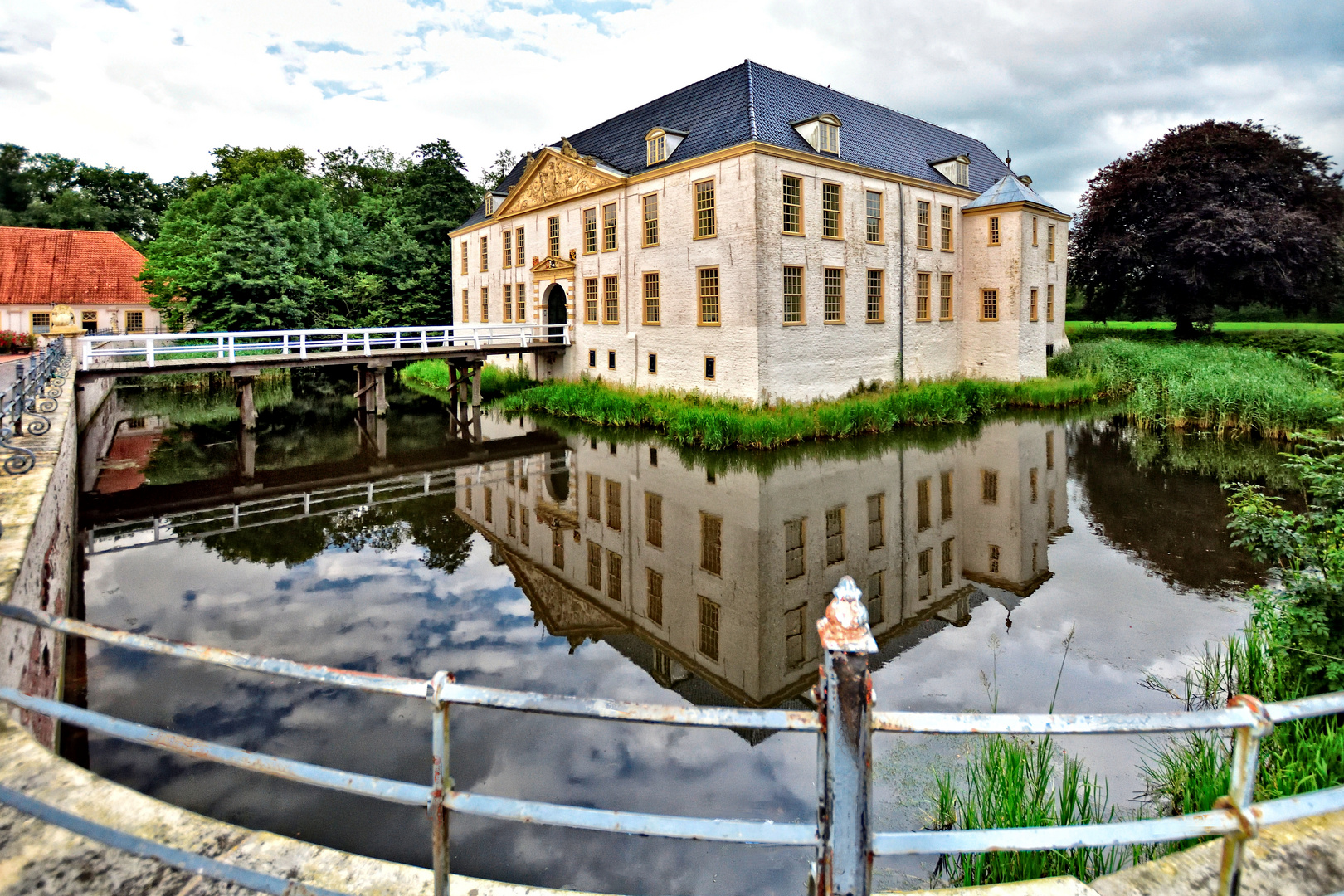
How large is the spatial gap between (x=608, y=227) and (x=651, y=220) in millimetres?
2457

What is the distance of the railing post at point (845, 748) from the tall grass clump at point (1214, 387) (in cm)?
1605

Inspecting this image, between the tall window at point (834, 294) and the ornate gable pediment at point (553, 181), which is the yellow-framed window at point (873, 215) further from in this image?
the ornate gable pediment at point (553, 181)

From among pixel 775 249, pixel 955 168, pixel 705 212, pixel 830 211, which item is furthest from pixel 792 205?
pixel 955 168

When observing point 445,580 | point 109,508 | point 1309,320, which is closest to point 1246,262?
point 1309,320

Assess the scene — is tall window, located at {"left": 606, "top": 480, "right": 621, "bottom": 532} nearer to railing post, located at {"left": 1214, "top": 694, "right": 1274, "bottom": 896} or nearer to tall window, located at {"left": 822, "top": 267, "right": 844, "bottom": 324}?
railing post, located at {"left": 1214, "top": 694, "right": 1274, "bottom": 896}

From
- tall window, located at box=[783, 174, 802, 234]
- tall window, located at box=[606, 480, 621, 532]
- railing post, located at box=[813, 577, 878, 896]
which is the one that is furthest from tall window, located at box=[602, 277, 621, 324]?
railing post, located at box=[813, 577, 878, 896]

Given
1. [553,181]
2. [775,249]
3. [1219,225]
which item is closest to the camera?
[775,249]

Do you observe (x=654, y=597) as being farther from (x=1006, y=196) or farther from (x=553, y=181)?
(x=1006, y=196)

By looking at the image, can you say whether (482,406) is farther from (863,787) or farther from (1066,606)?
(863,787)

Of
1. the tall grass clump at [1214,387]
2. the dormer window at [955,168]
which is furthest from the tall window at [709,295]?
the tall grass clump at [1214,387]

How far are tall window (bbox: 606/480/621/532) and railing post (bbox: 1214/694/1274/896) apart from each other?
9912 mm

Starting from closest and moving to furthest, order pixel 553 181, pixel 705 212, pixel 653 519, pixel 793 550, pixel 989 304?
1. pixel 793 550
2. pixel 653 519
3. pixel 705 212
4. pixel 553 181
5. pixel 989 304

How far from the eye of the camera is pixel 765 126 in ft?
72.0

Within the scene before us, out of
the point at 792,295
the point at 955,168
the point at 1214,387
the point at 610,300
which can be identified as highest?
the point at 955,168
